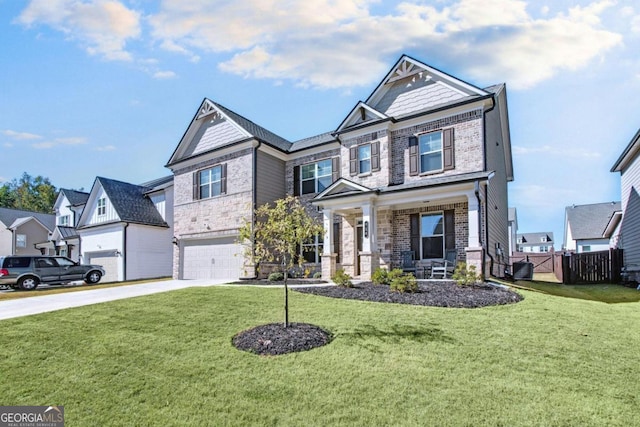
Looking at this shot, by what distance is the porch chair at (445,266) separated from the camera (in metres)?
13.0

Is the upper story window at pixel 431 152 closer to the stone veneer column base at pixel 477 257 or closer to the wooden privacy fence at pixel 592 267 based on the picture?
the stone veneer column base at pixel 477 257

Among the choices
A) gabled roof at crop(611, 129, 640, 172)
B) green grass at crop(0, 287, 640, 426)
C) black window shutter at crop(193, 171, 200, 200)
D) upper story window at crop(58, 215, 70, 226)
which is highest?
gabled roof at crop(611, 129, 640, 172)

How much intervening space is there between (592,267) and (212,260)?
60.1 feet

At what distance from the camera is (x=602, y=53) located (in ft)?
34.0

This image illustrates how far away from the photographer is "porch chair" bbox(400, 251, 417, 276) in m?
13.9

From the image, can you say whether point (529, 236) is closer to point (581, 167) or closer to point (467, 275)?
point (581, 167)

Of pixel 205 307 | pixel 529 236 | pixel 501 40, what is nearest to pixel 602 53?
pixel 501 40

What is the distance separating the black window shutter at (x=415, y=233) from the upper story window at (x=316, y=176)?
4.49 metres

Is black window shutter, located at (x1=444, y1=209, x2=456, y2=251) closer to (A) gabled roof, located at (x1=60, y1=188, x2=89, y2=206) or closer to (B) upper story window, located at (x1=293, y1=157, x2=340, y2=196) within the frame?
(B) upper story window, located at (x1=293, y1=157, x2=340, y2=196)

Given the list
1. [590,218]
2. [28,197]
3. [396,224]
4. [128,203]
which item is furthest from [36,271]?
[28,197]

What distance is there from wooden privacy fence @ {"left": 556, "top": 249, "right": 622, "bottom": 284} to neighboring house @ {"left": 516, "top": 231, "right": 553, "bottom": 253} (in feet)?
142

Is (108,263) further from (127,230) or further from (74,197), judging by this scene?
(74,197)

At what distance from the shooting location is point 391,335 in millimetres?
6461

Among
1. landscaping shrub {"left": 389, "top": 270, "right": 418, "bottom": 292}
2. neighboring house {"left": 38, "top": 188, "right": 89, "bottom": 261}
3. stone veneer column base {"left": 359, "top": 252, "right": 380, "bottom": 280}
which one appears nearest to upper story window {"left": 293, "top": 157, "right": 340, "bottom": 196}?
stone veneer column base {"left": 359, "top": 252, "right": 380, "bottom": 280}
